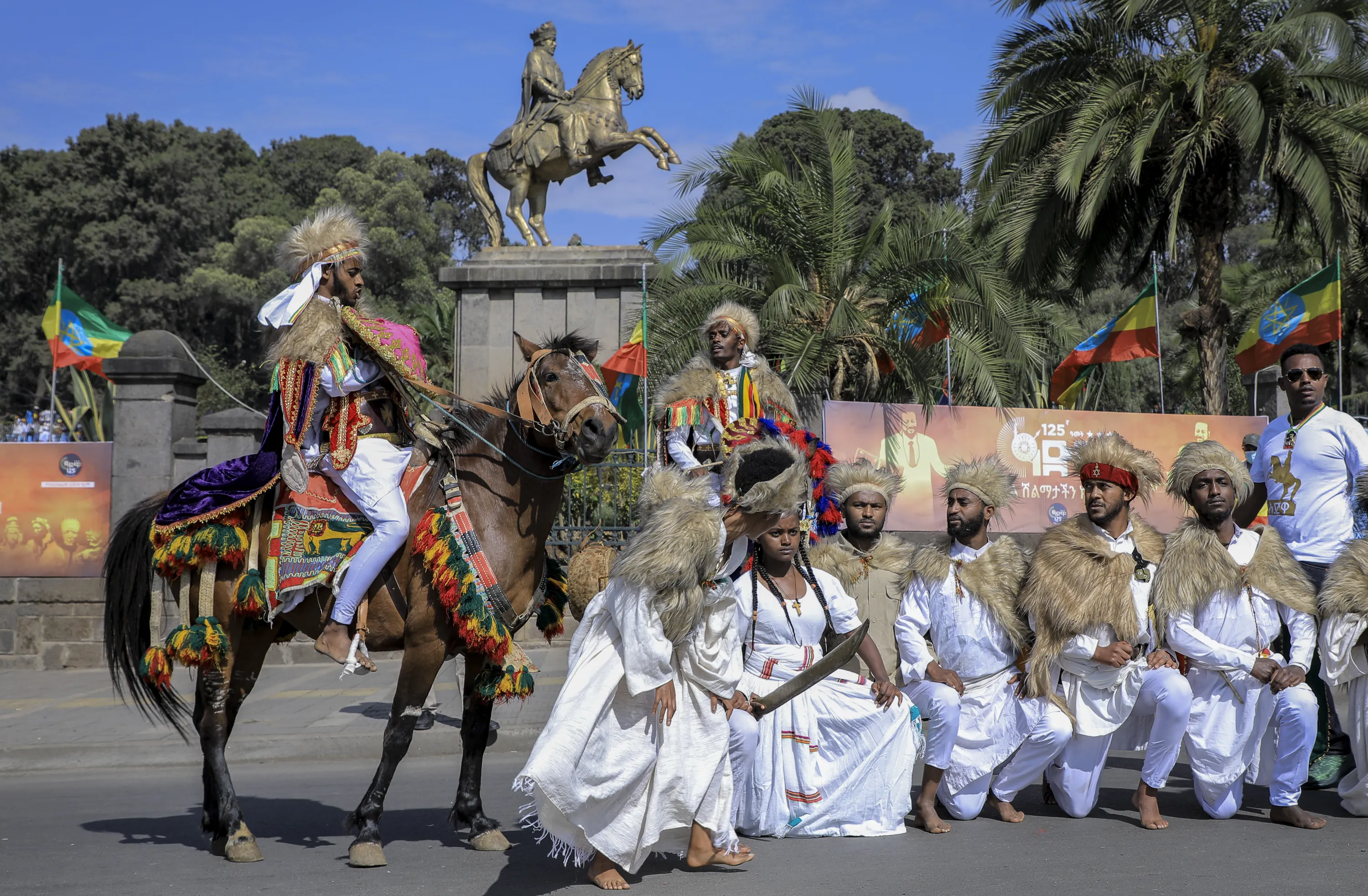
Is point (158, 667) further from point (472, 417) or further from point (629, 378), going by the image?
point (629, 378)

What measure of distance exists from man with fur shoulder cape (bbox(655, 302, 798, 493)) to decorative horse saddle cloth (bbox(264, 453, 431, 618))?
156 cm

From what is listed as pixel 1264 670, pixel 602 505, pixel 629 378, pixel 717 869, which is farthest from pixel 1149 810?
pixel 629 378

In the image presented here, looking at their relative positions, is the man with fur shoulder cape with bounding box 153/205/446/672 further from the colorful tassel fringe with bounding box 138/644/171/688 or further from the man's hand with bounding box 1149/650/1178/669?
the man's hand with bounding box 1149/650/1178/669

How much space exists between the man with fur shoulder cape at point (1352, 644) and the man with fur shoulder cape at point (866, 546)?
2130mm

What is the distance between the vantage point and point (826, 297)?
16.5 m

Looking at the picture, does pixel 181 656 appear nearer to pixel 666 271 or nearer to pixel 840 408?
pixel 840 408

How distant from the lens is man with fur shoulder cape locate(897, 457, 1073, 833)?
6.01 meters

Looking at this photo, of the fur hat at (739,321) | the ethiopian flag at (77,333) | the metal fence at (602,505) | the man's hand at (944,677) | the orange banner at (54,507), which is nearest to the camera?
the man's hand at (944,677)

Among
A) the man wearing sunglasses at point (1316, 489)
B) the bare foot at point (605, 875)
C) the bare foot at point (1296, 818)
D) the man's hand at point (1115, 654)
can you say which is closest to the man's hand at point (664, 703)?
the bare foot at point (605, 875)

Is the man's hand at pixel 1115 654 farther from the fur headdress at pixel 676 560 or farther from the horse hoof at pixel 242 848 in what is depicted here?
the horse hoof at pixel 242 848

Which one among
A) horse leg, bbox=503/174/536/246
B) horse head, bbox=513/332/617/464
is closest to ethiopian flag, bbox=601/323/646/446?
horse leg, bbox=503/174/536/246

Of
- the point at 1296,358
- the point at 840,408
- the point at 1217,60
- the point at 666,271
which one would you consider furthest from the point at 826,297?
the point at 1296,358

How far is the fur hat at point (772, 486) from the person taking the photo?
483 cm

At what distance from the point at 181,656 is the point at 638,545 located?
255 cm
